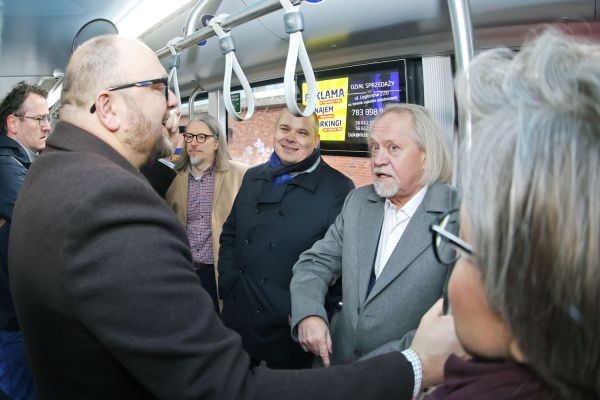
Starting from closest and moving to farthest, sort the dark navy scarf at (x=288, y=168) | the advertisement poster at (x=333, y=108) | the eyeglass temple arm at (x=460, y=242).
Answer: the eyeglass temple arm at (x=460, y=242)
the dark navy scarf at (x=288, y=168)
the advertisement poster at (x=333, y=108)

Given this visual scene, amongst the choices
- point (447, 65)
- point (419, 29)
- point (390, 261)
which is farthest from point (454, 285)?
point (447, 65)

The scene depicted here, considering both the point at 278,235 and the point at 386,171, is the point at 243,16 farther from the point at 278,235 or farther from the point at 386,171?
the point at 278,235

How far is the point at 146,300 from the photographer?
2.85ft

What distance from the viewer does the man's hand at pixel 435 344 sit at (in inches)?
38.5

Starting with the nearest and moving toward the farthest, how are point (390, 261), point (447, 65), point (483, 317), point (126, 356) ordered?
1. point (483, 317)
2. point (126, 356)
3. point (390, 261)
4. point (447, 65)

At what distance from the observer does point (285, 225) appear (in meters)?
2.26

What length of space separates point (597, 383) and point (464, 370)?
0.17 meters

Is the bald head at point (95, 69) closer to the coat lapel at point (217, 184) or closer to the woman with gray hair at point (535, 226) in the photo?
the woman with gray hair at point (535, 226)

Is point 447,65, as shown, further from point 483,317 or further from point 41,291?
point 41,291

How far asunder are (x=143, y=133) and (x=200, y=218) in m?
1.92

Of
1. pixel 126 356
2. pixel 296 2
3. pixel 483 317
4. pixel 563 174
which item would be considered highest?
pixel 296 2

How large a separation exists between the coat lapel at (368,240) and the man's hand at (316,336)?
0.17 meters

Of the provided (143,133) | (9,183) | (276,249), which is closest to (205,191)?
(276,249)

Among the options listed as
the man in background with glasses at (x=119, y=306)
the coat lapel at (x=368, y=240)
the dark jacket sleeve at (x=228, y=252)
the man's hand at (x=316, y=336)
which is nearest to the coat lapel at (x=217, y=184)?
the dark jacket sleeve at (x=228, y=252)
